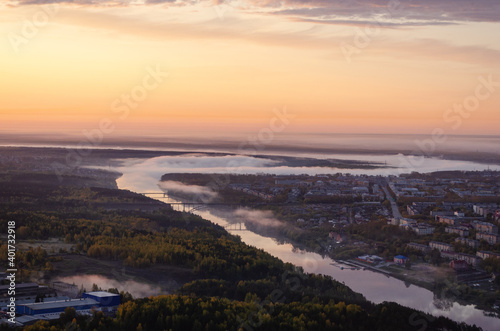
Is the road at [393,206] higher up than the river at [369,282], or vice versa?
the road at [393,206]

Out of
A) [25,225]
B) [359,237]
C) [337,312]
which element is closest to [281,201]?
[359,237]

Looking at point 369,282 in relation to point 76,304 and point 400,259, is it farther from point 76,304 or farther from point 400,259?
point 76,304

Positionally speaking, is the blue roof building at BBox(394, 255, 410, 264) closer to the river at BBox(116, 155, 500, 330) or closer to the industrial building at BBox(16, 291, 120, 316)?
the river at BBox(116, 155, 500, 330)

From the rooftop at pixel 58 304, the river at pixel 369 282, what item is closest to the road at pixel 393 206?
the river at pixel 369 282

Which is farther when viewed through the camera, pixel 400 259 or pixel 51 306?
pixel 400 259

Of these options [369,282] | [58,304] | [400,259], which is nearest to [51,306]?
[58,304]

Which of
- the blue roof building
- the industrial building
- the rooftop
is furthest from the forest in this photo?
the blue roof building

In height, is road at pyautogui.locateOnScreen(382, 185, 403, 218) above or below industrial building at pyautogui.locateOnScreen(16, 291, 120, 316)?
above

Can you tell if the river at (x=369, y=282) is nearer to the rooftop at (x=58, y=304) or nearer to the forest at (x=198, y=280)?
the forest at (x=198, y=280)

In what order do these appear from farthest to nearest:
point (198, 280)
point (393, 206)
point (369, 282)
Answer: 1. point (393, 206)
2. point (369, 282)
3. point (198, 280)

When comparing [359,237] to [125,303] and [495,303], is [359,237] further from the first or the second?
[125,303]

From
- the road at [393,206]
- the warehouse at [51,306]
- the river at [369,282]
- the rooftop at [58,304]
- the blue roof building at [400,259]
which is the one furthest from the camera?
the road at [393,206]

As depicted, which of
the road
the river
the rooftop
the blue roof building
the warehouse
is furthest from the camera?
the road
